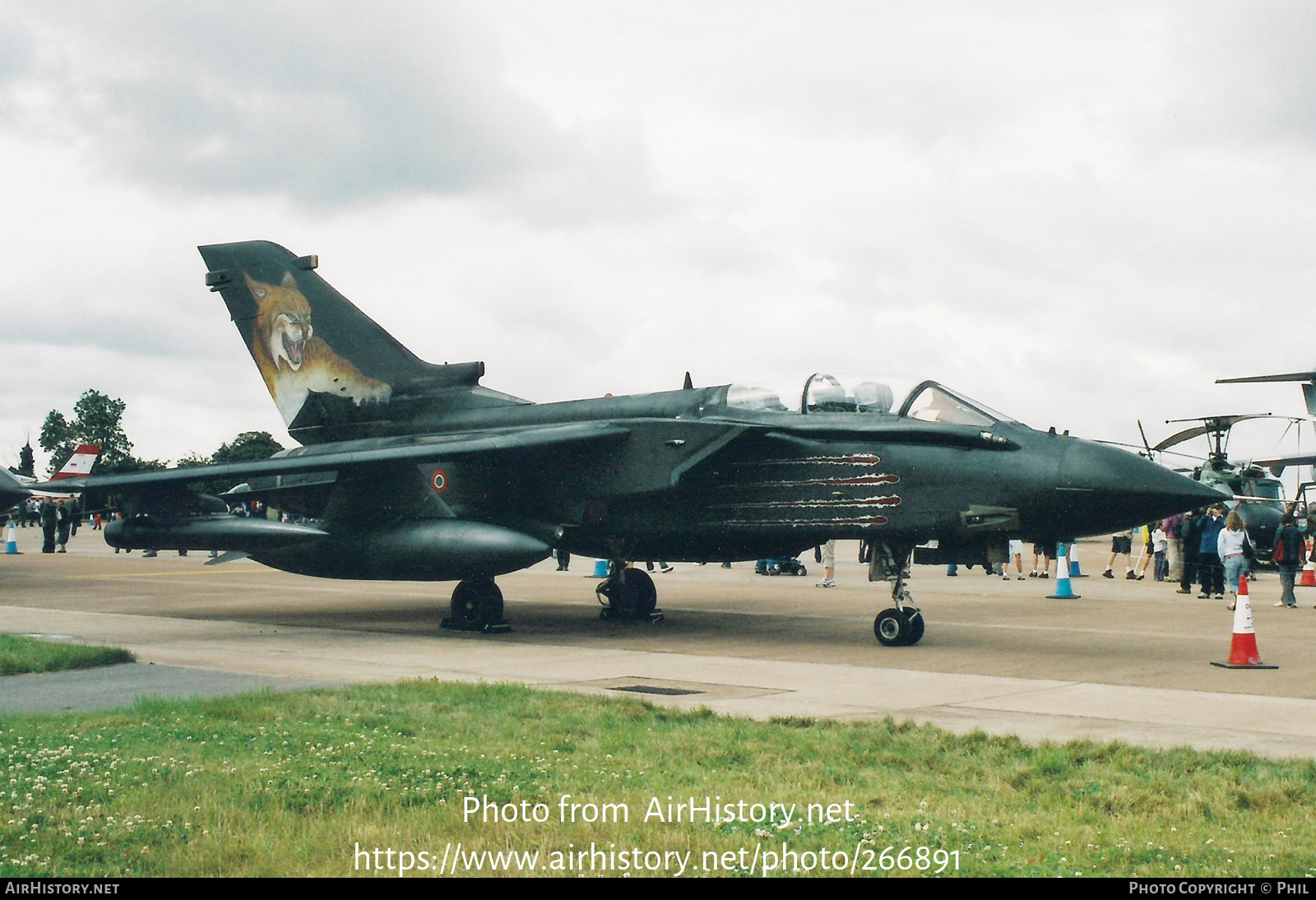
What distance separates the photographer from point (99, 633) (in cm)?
1364

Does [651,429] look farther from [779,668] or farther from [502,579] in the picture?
[502,579]

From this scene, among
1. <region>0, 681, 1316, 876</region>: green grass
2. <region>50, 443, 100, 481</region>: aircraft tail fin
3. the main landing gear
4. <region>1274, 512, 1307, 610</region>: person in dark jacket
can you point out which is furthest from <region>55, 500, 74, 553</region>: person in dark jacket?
<region>0, 681, 1316, 876</region>: green grass

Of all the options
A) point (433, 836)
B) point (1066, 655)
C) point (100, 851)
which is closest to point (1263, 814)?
point (433, 836)

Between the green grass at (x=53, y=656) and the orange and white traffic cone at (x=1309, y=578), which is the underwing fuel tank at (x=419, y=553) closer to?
the green grass at (x=53, y=656)

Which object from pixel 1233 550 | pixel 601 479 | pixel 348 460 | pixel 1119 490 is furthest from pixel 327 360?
pixel 1233 550

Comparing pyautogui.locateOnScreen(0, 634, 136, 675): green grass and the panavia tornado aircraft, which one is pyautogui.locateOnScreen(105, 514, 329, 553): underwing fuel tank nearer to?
the panavia tornado aircraft

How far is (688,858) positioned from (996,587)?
1952cm

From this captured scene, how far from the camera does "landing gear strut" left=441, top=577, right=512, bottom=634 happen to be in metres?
14.5

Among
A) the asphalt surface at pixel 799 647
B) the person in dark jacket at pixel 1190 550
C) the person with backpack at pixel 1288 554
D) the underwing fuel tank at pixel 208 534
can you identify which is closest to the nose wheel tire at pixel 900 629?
the asphalt surface at pixel 799 647

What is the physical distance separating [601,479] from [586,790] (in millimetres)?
8632

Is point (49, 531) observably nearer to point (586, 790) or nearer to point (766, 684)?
point (766, 684)

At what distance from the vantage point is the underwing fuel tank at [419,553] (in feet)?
44.2

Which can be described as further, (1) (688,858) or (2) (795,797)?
(2) (795,797)

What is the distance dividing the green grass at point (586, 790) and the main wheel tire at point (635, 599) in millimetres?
8213
